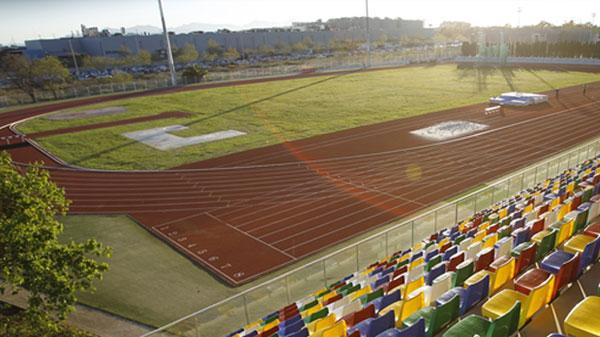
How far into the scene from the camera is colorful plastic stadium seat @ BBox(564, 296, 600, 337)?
17.4 feet

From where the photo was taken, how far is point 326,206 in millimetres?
17484

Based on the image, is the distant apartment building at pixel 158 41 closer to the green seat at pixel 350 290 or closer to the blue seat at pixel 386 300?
the green seat at pixel 350 290

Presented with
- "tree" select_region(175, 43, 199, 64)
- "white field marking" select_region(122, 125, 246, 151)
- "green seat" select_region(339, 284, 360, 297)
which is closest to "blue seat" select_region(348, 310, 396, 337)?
"green seat" select_region(339, 284, 360, 297)

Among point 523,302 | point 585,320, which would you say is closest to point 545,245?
point 523,302

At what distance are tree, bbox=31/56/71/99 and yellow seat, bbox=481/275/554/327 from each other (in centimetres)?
5545

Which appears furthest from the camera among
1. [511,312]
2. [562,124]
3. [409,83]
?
[409,83]

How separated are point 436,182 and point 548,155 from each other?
24.1ft

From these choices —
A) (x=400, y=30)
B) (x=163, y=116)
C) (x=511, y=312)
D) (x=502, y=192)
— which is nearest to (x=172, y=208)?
(x=502, y=192)

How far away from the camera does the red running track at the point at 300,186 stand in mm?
15125

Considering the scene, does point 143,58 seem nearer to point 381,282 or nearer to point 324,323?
point 381,282

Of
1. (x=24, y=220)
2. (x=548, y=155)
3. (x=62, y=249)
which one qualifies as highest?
(x=24, y=220)

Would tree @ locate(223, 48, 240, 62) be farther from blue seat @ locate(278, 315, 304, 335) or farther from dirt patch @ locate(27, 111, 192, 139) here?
blue seat @ locate(278, 315, 304, 335)

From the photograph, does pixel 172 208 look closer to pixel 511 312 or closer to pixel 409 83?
pixel 511 312

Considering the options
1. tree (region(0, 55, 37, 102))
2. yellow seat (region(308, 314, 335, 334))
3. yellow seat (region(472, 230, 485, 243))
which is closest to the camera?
yellow seat (region(308, 314, 335, 334))
